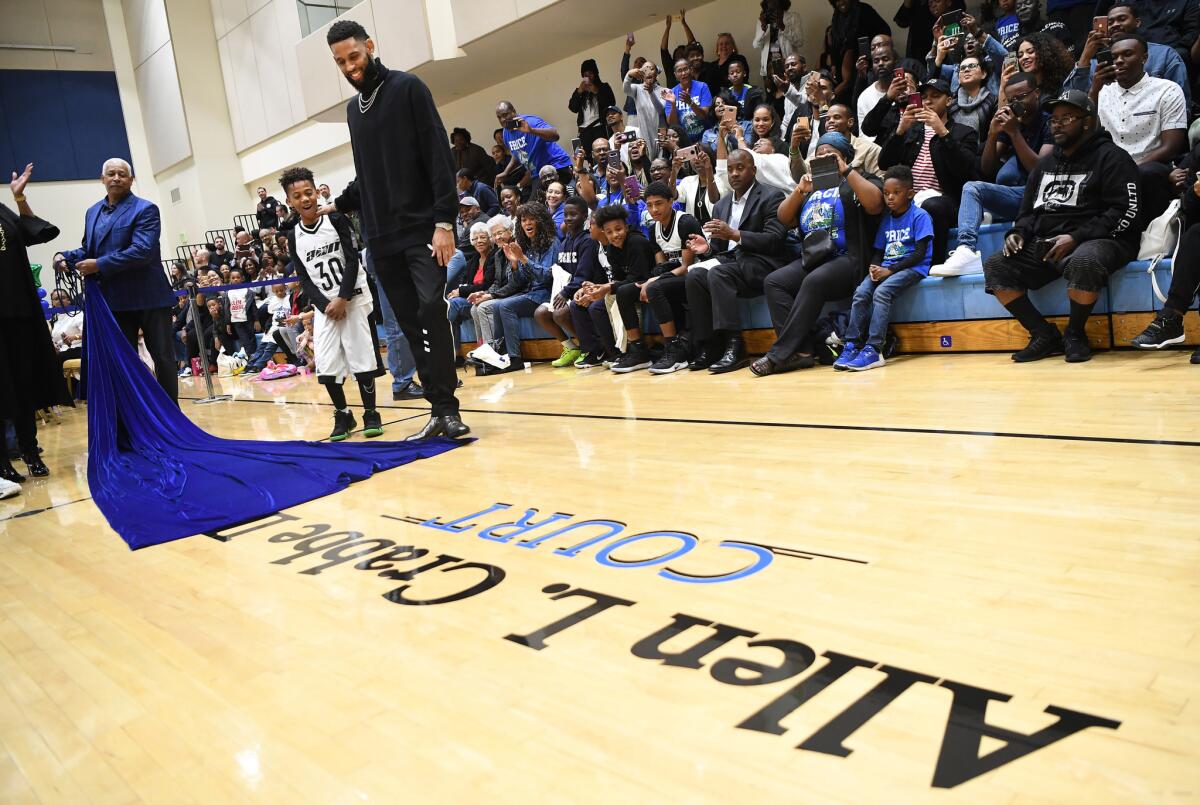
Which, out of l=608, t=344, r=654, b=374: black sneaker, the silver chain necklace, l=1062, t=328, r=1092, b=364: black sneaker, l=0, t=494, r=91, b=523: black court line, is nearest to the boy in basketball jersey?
the silver chain necklace

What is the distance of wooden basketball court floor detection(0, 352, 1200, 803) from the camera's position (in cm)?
127

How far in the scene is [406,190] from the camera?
385 centimetres

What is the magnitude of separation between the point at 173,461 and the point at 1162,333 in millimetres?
4247

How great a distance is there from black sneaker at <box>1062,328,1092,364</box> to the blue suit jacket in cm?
442

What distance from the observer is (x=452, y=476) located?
3.33 meters

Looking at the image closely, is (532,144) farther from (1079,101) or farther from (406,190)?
(1079,101)

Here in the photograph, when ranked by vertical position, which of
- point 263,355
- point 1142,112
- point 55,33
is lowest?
point 263,355

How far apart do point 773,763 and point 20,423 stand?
4.54 m

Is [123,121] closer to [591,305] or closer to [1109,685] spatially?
[591,305]

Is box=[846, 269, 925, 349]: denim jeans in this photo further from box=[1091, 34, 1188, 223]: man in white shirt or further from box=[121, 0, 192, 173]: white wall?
box=[121, 0, 192, 173]: white wall

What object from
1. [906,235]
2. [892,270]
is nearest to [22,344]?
[892,270]

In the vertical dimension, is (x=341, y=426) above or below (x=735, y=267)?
below

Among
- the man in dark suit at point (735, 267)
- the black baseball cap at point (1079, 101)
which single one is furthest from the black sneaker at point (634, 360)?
the black baseball cap at point (1079, 101)

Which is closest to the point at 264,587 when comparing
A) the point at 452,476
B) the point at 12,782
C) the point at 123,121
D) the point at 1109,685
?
the point at 12,782
